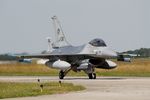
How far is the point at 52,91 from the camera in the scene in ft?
87.0

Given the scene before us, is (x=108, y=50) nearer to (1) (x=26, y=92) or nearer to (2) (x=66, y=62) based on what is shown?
(2) (x=66, y=62)

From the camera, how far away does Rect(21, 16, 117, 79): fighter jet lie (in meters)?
44.1

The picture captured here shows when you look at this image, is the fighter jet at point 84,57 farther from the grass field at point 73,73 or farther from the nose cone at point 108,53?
the grass field at point 73,73

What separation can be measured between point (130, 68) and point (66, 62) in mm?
17554

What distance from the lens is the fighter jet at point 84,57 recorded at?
44.1 meters

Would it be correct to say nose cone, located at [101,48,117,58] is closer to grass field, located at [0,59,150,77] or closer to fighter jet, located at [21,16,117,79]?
fighter jet, located at [21,16,117,79]

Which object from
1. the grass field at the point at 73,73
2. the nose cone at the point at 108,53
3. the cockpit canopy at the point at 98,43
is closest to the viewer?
the nose cone at the point at 108,53

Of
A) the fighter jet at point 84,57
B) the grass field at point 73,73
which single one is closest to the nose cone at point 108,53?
the fighter jet at point 84,57

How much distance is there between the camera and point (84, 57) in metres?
46.0

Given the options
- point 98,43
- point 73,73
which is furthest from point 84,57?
point 73,73

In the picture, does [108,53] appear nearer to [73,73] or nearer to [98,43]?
[98,43]

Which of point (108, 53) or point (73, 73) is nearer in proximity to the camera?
point (108, 53)

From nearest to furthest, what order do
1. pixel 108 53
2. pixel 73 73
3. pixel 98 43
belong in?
pixel 108 53
pixel 98 43
pixel 73 73

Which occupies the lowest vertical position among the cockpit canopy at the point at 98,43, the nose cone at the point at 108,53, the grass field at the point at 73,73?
the grass field at the point at 73,73
